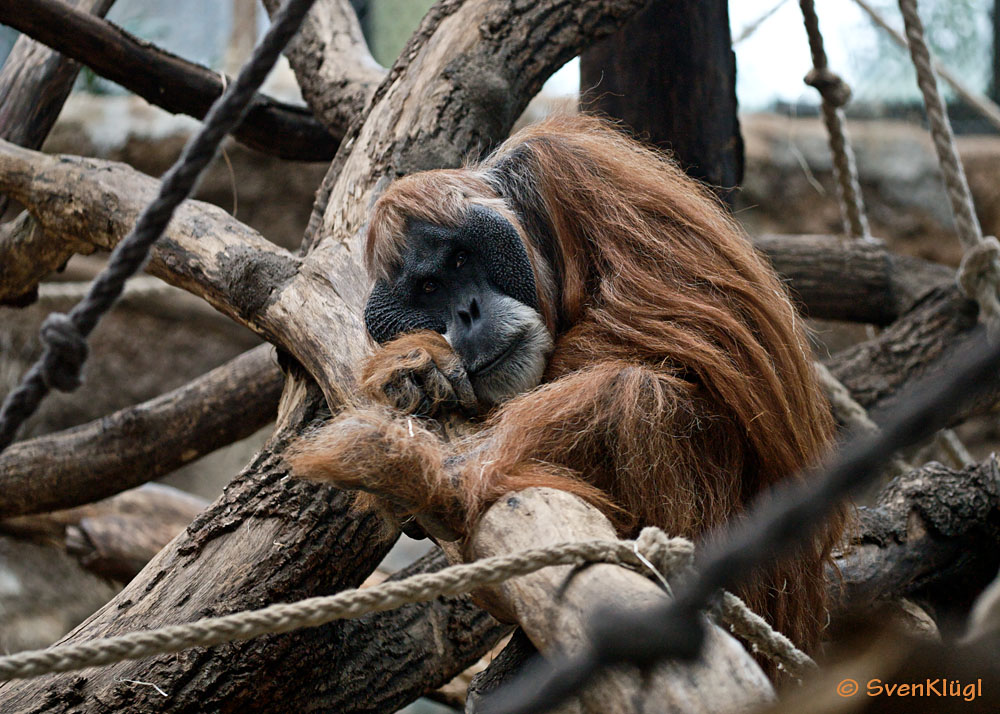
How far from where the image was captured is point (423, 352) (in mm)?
2129

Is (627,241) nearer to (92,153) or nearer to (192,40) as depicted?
(92,153)

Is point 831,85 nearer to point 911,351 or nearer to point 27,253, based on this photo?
point 911,351

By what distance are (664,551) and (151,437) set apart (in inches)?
122

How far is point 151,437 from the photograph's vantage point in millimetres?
3893

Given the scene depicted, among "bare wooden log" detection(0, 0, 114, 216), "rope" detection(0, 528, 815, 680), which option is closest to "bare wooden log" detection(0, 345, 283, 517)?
"bare wooden log" detection(0, 0, 114, 216)

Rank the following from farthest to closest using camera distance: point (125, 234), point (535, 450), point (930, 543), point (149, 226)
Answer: point (125, 234) → point (930, 543) → point (535, 450) → point (149, 226)

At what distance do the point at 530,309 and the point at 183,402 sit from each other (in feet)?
7.22

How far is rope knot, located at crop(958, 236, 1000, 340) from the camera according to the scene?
3496 mm

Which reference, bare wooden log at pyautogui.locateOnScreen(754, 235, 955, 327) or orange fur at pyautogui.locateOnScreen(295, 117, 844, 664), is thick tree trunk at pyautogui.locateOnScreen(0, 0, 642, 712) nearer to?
orange fur at pyautogui.locateOnScreen(295, 117, 844, 664)

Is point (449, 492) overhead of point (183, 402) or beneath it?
Result: overhead

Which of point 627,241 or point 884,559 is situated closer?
point 627,241

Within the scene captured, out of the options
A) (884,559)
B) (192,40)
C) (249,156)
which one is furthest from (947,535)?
(192,40)

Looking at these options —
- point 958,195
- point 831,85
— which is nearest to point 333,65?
point 831,85

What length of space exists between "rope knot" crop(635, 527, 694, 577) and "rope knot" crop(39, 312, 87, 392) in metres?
0.86
